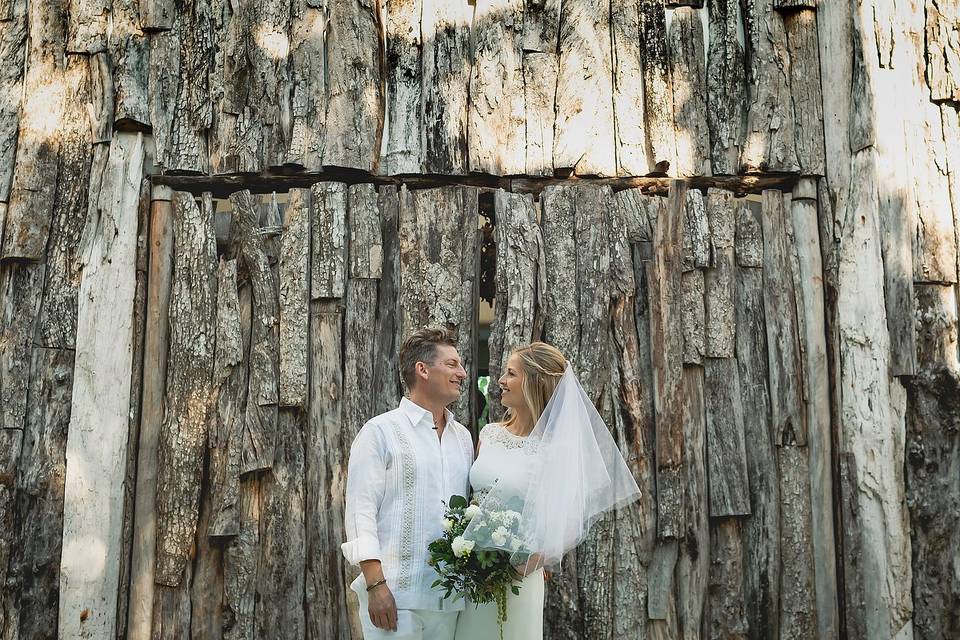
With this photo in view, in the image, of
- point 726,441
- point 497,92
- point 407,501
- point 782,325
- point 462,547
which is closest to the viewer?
point 462,547

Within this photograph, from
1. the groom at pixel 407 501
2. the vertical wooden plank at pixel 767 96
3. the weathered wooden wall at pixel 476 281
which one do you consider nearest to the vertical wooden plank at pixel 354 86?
the weathered wooden wall at pixel 476 281

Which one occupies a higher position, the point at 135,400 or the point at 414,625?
the point at 135,400

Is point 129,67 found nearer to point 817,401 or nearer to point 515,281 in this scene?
point 515,281

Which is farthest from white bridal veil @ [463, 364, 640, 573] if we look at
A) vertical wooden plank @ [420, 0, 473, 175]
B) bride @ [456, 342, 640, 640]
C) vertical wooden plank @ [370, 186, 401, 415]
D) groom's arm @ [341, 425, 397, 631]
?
vertical wooden plank @ [420, 0, 473, 175]

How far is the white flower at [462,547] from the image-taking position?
3016 millimetres

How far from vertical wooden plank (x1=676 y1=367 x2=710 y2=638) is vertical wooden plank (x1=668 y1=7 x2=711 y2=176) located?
1136mm

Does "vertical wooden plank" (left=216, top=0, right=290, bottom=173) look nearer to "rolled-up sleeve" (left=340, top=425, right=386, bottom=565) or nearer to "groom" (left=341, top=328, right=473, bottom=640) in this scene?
"groom" (left=341, top=328, right=473, bottom=640)

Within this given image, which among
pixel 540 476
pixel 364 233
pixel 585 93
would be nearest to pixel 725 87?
pixel 585 93

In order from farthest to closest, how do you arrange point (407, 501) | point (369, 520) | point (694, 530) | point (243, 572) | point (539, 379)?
1. point (694, 530)
2. point (243, 572)
3. point (539, 379)
4. point (407, 501)
5. point (369, 520)

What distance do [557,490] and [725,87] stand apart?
2443 mm

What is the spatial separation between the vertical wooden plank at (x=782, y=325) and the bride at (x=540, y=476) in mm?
1291

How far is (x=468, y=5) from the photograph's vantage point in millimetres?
4590

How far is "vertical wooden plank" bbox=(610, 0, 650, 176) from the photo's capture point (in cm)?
449

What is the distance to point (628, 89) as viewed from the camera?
4.55m
